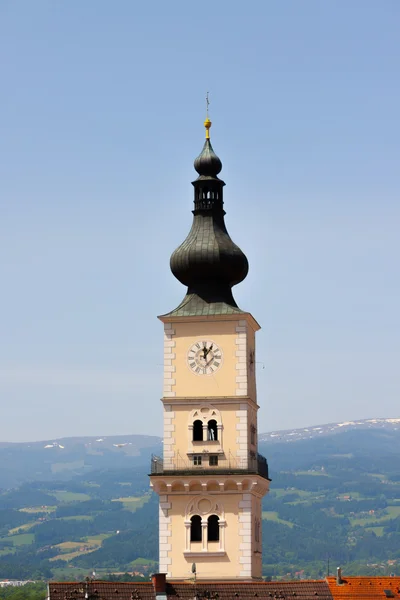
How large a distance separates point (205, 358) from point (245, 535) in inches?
312

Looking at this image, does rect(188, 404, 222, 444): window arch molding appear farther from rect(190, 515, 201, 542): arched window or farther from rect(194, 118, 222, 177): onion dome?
rect(194, 118, 222, 177): onion dome

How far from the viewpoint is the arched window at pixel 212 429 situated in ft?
208

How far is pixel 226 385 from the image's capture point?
6378 centimetres

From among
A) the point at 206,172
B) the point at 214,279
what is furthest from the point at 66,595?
the point at 206,172

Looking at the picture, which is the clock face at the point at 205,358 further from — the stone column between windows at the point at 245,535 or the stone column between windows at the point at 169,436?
the stone column between windows at the point at 245,535

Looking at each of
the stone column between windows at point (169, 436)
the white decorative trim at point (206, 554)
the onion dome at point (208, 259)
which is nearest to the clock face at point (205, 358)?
the onion dome at point (208, 259)

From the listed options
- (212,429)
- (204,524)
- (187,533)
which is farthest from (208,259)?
(187,533)

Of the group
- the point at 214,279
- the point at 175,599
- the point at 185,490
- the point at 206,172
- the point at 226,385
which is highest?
the point at 206,172

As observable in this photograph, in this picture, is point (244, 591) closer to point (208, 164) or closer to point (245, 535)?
point (245, 535)

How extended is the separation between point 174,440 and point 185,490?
7.44ft

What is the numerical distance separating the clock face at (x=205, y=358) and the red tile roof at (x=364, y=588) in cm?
1044

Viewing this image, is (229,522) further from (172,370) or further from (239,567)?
(172,370)

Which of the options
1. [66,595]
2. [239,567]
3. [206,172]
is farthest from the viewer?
[206,172]

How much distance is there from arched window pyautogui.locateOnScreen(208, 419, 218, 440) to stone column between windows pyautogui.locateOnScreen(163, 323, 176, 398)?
205 cm
